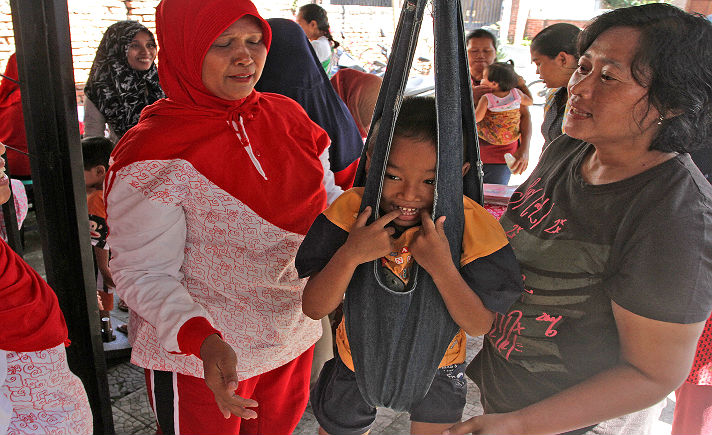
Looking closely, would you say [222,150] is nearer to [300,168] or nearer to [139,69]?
[300,168]

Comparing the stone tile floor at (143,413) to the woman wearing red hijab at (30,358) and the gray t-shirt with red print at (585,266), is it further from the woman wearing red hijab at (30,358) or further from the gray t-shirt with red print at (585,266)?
the gray t-shirt with red print at (585,266)

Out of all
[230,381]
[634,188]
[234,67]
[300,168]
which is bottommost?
[230,381]

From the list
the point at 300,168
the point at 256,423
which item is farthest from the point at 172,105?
the point at 256,423

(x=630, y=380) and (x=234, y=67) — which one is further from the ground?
(x=234, y=67)

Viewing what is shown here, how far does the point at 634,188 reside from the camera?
1.08 meters

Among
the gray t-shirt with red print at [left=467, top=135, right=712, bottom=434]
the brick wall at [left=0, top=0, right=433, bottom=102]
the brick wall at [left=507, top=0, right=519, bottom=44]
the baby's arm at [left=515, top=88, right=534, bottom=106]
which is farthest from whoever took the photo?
the brick wall at [left=507, top=0, right=519, bottom=44]

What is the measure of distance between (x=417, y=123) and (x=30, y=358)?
1.16 meters

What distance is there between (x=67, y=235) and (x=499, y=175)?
3.21 m

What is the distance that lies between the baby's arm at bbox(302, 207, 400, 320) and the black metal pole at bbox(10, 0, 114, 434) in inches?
37.9

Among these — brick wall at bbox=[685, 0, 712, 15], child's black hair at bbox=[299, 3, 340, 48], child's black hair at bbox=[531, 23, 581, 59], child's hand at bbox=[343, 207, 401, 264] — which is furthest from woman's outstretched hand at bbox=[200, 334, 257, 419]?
brick wall at bbox=[685, 0, 712, 15]

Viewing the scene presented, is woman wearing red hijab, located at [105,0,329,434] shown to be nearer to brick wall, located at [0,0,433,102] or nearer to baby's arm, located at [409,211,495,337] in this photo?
baby's arm, located at [409,211,495,337]

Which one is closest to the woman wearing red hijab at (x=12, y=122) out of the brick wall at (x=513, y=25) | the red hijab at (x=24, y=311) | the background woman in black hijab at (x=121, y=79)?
the background woman in black hijab at (x=121, y=79)

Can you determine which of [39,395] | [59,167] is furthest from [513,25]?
[39,395]

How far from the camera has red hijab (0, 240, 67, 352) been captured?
4.46 ft
